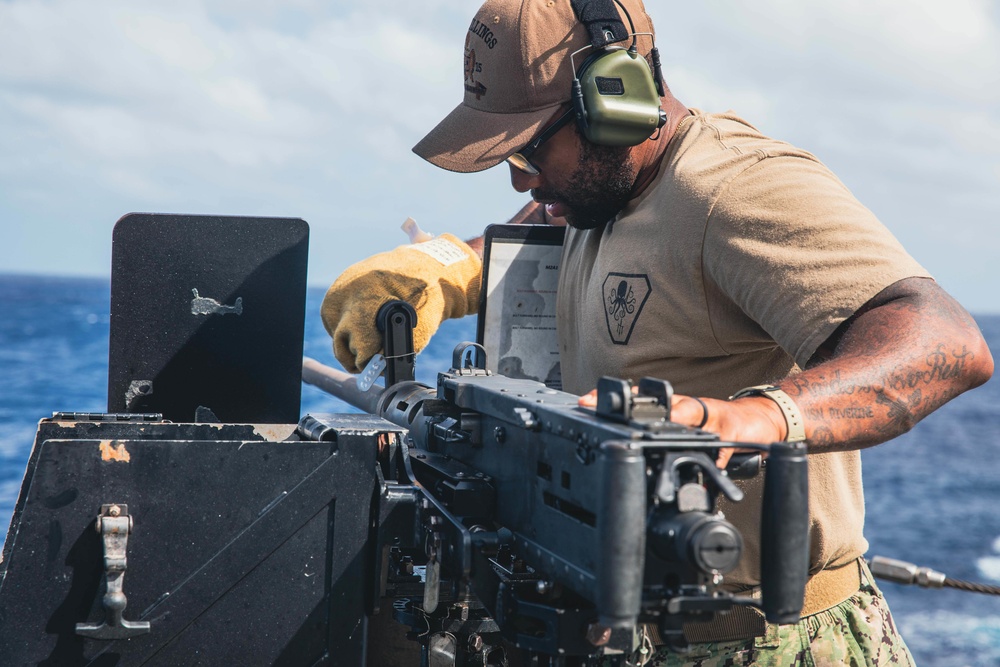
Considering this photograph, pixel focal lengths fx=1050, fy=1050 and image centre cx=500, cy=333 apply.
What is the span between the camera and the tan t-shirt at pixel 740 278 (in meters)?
2.18

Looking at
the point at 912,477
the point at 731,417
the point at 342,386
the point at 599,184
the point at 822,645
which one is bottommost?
the point at 912,477

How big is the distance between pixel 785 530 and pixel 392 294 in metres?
1.93

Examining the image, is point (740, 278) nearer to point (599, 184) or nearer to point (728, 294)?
point (728, 294)

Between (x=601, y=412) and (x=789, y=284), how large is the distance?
2.49 ft

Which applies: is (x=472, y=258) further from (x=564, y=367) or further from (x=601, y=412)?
(x=601, y=412)

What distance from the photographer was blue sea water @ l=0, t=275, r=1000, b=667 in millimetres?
14477

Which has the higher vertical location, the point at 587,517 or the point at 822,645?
the point at 587,517

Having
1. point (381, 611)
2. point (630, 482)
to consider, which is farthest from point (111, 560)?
point (630, 482)

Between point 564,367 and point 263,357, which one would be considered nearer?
point 263,357

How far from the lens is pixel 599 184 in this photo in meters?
2.78

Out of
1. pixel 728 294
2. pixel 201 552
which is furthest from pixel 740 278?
pixel 201 552

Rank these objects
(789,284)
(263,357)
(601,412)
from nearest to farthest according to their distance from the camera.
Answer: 1. (601,412)
2. (789,284)
3. (263,357)

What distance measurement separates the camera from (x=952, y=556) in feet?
59.6

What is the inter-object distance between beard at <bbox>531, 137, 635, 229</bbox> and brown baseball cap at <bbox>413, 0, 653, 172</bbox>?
0.53ft
